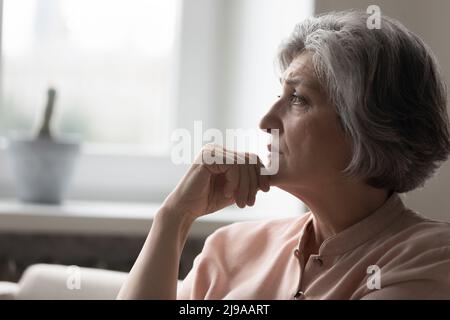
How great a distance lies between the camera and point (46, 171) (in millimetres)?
2254

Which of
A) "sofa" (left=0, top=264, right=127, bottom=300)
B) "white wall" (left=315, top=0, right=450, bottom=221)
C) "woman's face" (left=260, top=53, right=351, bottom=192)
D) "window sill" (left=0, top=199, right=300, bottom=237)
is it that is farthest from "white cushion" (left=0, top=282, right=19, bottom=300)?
"white wall" (left=315, top=0, right=450, bottom=221)

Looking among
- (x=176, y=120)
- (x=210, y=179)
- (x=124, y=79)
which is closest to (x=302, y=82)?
(x=210, y=179)

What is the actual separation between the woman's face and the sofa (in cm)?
56

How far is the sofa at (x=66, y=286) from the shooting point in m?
1.71

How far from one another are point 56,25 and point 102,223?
844 mm

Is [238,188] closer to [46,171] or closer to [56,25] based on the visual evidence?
[46,171]

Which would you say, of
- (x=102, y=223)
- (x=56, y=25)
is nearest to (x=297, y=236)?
(x=102, y=223)

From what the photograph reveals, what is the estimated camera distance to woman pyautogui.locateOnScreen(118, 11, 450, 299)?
51.9 inches

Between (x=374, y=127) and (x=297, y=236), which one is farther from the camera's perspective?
(x=297, y=236)

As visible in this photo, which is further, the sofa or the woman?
the sofa

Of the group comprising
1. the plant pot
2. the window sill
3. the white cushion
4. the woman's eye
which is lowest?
the white cushion

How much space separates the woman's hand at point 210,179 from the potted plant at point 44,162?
90 cm

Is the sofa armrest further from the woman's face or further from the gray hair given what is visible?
the gray hair
